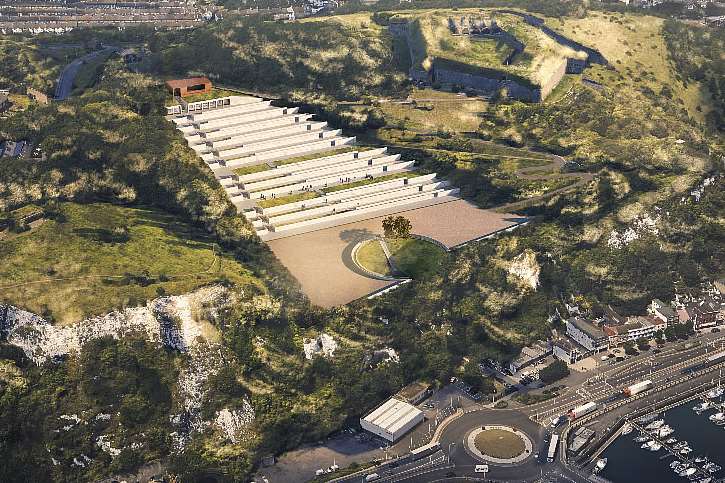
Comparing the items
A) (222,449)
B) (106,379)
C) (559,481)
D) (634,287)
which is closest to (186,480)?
(222,449)

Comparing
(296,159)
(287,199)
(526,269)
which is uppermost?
(296,159)

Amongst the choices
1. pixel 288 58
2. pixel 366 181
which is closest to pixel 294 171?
pixel 366 181

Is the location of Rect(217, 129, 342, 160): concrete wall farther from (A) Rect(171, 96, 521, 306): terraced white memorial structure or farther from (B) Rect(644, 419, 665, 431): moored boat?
(B) Rect(644, 419, 665, 431): moored boat

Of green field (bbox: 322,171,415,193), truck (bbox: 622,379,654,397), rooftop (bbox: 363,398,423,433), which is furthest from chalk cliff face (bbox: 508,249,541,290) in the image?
rooftop (bbox: 363,398,423,433)

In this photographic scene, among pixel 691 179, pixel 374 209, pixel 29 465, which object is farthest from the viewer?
pixel 691 179

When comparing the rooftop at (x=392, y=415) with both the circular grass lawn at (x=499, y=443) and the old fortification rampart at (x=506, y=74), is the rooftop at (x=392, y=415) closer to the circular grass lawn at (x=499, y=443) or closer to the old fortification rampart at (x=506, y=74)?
the circular grass lawn at (x=499, y=443)

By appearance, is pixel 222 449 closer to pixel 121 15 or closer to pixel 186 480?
pixel 186 480

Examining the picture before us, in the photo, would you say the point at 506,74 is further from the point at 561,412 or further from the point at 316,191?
the point at 561,412
